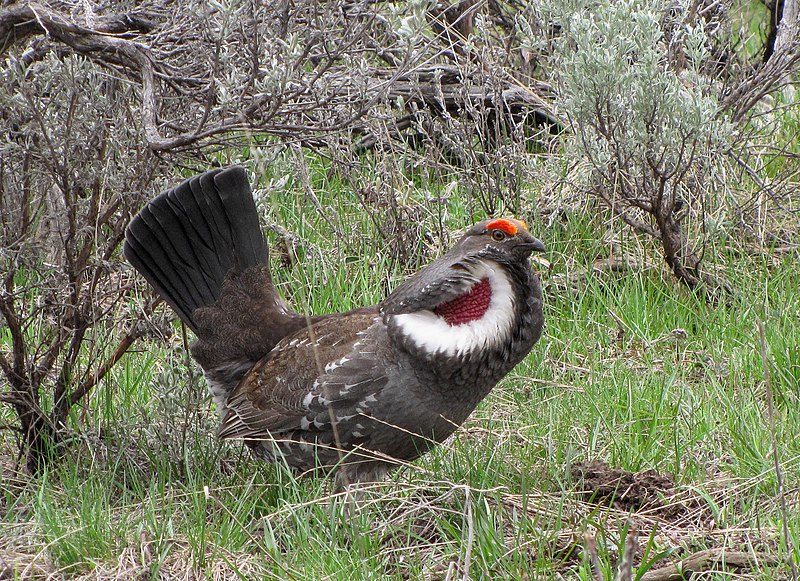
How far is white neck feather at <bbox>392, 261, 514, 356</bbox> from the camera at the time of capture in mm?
3809

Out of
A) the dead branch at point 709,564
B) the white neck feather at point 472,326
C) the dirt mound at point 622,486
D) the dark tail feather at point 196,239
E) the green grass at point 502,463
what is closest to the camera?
the dead branch at point 709,564

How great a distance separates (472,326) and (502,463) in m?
0.56

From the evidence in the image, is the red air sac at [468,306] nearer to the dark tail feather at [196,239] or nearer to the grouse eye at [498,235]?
the grouse eye at [498,235]

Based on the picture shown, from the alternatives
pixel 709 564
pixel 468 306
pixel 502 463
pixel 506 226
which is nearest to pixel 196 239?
pixel 468 306

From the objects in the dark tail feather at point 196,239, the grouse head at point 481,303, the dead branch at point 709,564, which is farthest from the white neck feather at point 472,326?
the dead branch at point 709,564

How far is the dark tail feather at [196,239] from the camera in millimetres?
4133

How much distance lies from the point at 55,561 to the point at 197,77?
1901mm

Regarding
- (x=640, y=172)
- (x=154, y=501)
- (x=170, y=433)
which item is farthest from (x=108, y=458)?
(x=640, y=172)

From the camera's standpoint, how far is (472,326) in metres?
3.84

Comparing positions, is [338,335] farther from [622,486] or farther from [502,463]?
[622,486]

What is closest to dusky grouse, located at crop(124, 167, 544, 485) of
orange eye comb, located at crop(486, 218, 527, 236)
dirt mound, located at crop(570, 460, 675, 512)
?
orange eye comb, located at crop(486, 218, 527, 236)

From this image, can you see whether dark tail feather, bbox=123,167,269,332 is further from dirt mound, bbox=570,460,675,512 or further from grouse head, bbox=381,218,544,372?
dirt mound, bbox=570,460,675,512

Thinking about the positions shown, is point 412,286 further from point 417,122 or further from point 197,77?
point 417,122

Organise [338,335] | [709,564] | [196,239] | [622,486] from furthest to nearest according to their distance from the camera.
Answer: [196,239]
[338,335]
[622,486]
[709,564]
